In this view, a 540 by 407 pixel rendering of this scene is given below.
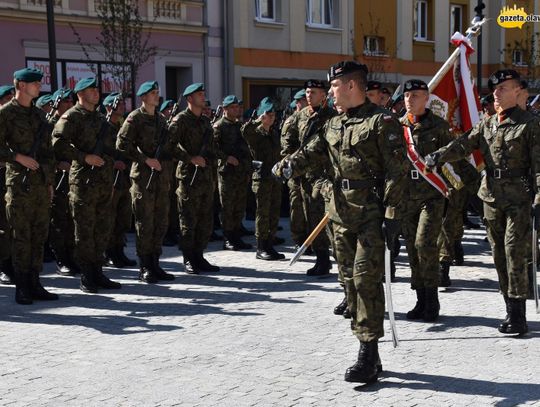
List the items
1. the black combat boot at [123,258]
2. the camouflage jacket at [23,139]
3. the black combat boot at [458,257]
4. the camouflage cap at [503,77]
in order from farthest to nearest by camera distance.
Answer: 1. the black combat boot at [123,258]
2. the black combat boot at [458,257]
3. the camouflage jacket at [23,139]
4. the camouflage cap at [503,77]

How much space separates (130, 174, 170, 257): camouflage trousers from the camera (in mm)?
9703

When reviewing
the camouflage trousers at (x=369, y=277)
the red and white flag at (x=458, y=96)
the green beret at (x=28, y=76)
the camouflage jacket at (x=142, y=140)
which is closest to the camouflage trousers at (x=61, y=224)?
the camouflage jacket at (x=142, y=140)

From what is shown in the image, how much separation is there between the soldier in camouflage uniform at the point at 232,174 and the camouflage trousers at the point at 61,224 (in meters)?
2.39

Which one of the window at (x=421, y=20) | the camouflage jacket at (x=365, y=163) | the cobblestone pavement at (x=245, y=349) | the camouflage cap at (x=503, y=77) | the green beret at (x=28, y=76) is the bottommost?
the cobblestone pavement at (x=245, y=349)

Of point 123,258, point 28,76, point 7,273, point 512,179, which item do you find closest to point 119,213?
point 123,258

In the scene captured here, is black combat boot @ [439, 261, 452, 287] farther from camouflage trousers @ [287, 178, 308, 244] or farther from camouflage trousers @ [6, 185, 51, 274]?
camouflage trousers @ [6, 185, 51, 274]

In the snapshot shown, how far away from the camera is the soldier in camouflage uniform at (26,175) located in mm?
8516

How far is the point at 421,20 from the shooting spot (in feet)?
107

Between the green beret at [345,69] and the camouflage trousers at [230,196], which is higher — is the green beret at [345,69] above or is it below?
above

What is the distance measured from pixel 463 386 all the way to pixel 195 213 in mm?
5074

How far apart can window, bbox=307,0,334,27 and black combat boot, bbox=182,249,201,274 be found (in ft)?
60.5

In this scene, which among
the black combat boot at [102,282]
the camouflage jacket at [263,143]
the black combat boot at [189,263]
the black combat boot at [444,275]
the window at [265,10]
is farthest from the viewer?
the window at [265,10]

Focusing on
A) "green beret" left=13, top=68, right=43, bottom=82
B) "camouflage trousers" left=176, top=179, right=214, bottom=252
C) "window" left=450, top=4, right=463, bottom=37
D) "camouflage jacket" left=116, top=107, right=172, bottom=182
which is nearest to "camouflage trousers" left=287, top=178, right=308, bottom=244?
"camouflage trousers" left=176, top=179, right=214, bottom=252

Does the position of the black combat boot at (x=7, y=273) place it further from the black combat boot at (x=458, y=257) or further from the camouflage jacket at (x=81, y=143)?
the black combat boot at (x=458, y=257)
